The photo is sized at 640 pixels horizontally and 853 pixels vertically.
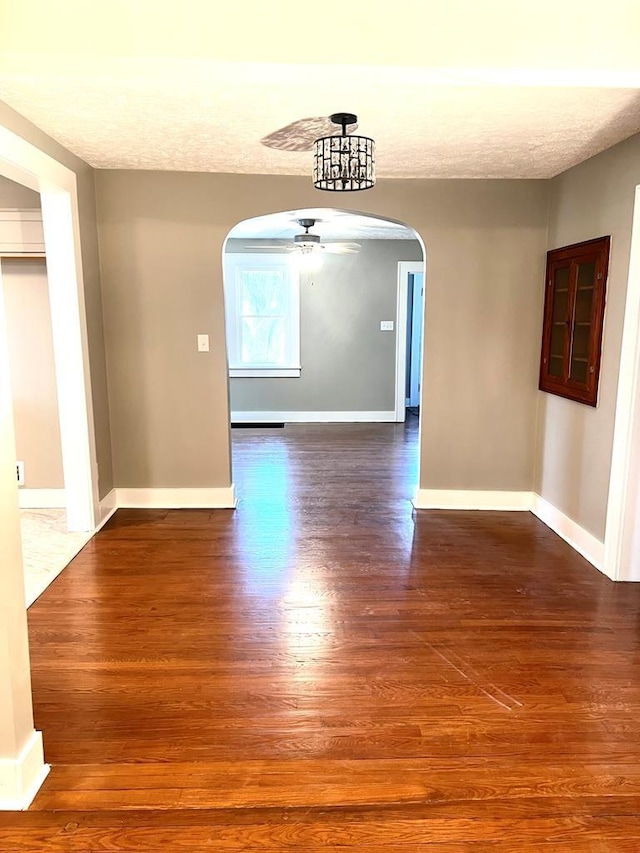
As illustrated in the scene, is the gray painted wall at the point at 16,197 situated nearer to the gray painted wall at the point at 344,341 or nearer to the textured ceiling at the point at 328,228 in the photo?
the textured ceiling at the point at 328,228

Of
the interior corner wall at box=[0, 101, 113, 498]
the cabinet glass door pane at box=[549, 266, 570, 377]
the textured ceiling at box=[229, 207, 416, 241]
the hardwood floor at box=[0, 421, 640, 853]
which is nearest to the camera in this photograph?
the hardwood floor at box=[0, 421, 640, 853]

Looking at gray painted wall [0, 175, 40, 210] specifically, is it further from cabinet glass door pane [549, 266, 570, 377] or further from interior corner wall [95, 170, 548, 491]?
cabinet glass door pane [549, 266, 570, 377]

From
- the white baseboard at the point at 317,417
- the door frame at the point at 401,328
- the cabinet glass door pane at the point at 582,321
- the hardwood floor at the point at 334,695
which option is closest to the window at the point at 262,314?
the white baseboard at the point at 317,417

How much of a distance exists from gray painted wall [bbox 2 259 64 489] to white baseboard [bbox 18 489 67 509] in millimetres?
34

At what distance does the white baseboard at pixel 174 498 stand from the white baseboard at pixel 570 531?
87.6 inches

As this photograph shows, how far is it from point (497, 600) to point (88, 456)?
262 centimetres

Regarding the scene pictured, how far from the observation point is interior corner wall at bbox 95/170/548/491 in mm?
4023

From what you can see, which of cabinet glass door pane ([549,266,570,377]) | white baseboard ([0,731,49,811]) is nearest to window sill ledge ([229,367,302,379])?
cabinet glass door pane ([549,266,570,377])

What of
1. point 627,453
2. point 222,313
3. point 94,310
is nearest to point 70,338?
point 94,310

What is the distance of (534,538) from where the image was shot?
12.6 feet

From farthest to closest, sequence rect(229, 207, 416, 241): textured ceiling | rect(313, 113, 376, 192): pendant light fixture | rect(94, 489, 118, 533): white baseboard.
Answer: rect(229, 207, 416, 241): textured ceiling < rect(94, 489, 118, 533): white baseboard < rect(313, 113, 376, 192): pendant light fixture

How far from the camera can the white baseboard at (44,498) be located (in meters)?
4.33

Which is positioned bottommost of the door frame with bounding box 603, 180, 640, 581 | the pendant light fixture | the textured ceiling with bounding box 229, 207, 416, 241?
the door frame with bounding box 603, 180, 640, 581

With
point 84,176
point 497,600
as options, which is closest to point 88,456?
point 84,176
